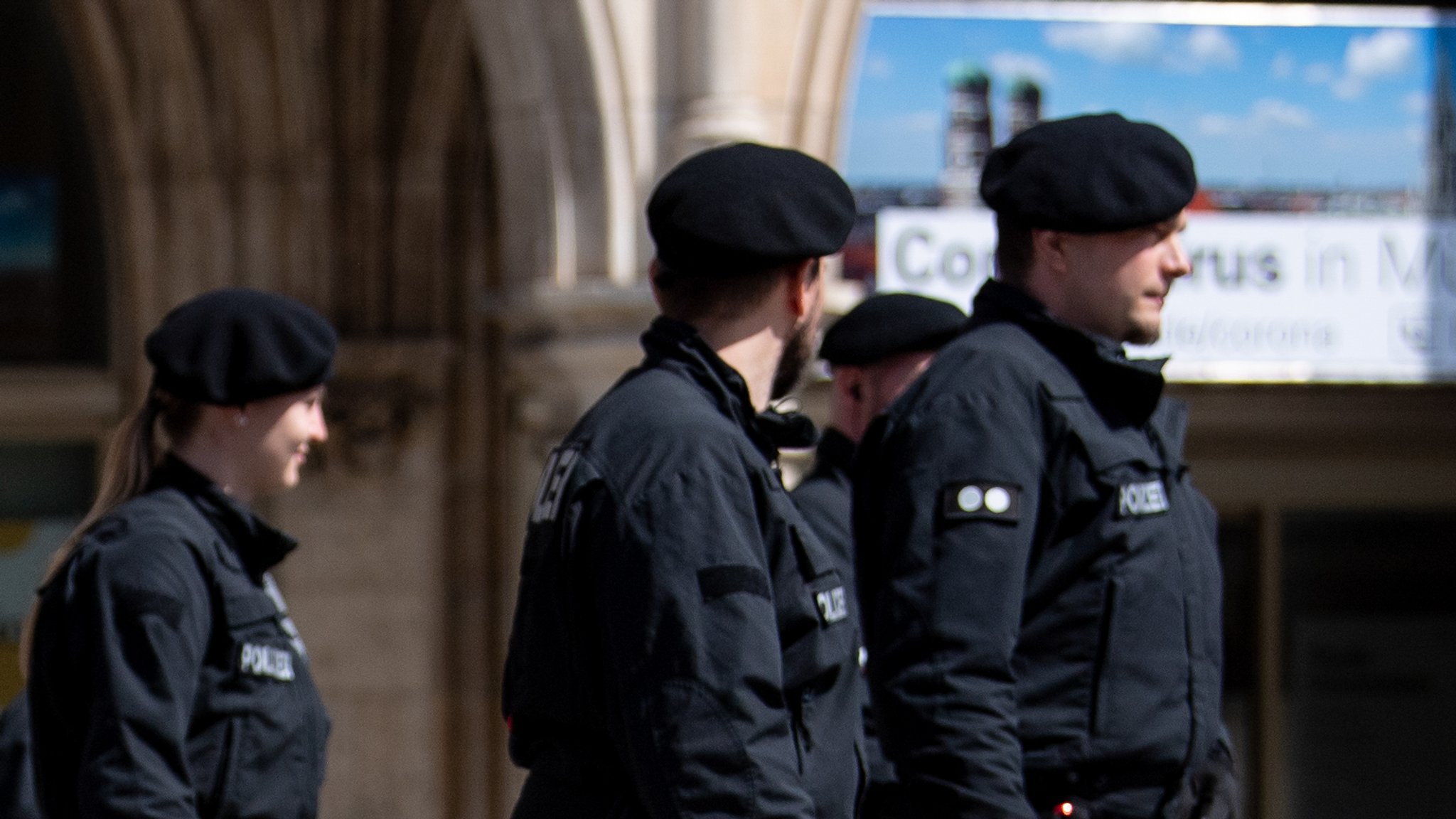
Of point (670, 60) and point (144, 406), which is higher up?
point (670, 60)

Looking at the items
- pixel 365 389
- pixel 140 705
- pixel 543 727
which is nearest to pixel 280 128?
pixel 365 389

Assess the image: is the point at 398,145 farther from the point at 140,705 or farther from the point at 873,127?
the point at 140,705

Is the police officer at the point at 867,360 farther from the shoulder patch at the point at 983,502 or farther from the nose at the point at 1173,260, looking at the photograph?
the shoulder patch at the point at 983,502

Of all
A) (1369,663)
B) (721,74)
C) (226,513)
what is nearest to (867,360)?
(226,513)

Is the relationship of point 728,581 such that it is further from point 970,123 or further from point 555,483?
point 970,123

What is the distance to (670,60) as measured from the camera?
537 cm

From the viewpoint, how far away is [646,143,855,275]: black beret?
242 centimetres

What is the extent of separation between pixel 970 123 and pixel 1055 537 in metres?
4.32

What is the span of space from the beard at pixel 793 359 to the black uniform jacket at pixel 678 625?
130 millimetres

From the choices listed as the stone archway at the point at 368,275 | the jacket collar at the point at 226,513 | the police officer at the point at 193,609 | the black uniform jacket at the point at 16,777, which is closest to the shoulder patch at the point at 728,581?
the police officer at the point at 193,609

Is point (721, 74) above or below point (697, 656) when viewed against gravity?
above

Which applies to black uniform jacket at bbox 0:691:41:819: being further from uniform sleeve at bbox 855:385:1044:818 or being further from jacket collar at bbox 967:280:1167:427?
jacket collar at bbox 967:280:1167:427

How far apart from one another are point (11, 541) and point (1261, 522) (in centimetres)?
422

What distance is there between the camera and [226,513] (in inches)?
124
